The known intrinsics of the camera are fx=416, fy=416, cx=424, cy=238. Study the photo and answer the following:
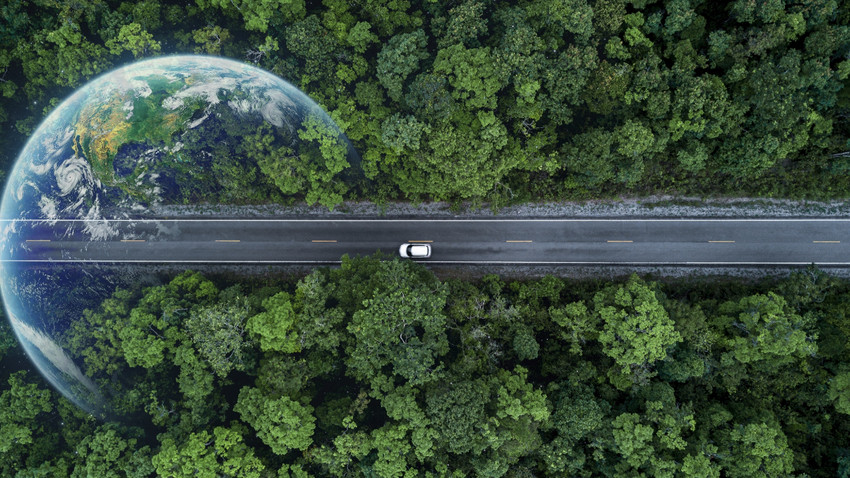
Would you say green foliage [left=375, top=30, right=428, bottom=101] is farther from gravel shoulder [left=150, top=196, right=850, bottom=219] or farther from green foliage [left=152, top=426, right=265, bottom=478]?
green foliage [left=152, top=426, right=265, bottom=478]

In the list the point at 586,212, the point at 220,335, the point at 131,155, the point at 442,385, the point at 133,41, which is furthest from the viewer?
the point at 586,212

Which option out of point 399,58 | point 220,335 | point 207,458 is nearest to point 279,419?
point 207,458

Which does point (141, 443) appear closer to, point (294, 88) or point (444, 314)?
point (444, 314)

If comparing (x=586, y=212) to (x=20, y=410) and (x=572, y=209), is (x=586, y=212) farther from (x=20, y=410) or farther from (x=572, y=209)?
(x=20, y=410)

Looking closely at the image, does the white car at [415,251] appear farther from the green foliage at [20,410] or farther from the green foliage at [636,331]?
the green foliage at [20,410]

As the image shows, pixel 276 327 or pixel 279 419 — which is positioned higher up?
pixel 276 327

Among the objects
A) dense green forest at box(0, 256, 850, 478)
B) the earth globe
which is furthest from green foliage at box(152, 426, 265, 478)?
the earth globe
